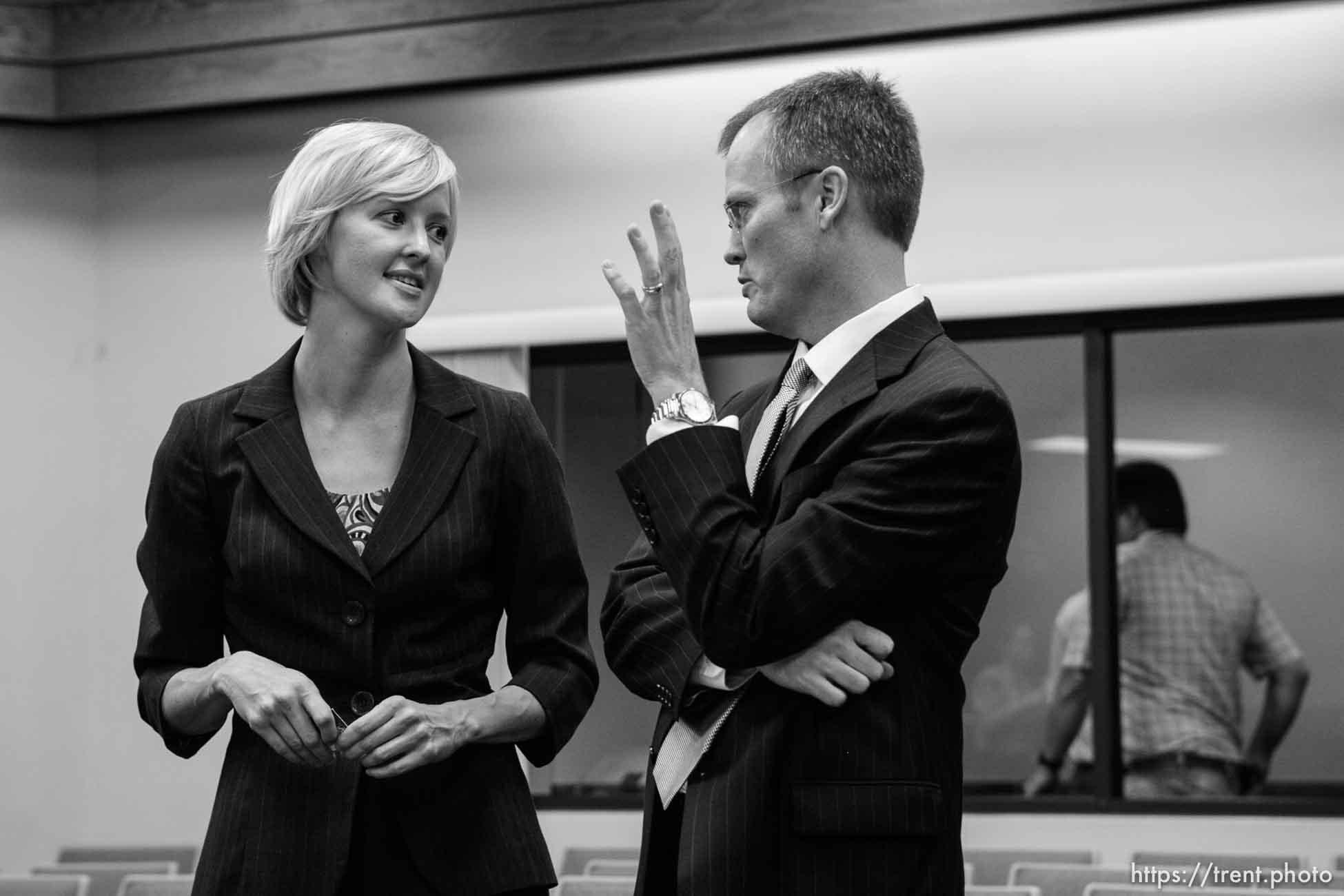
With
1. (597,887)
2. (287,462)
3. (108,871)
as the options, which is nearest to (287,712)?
(287,462)

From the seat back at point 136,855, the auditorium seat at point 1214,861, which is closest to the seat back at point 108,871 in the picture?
the seat back at point 136,855

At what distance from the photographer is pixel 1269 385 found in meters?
8.98

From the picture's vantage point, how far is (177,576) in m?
2.29

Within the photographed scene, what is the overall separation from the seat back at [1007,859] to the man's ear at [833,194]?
3.40m

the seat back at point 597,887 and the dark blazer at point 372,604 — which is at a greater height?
the dark blazer at point 372,604

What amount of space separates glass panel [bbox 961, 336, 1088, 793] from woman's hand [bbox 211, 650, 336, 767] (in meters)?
5.60

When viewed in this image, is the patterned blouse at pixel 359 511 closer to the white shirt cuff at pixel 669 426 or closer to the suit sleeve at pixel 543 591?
the suit sleeve at pixel 543 591

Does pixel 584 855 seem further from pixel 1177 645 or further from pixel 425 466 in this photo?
pixel 425 466

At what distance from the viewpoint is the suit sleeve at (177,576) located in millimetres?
2295

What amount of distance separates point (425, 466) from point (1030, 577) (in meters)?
7.53

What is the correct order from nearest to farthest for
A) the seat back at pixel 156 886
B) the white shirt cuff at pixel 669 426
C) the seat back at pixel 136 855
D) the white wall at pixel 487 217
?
the white shirt cuff at pixel 669 426, the seat back at pixel 156 886, the seat back at pixel 136 855, the white wall at pixel 487 217

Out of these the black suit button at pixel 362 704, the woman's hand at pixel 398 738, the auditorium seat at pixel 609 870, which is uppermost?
the black suit button at pixel 362 704

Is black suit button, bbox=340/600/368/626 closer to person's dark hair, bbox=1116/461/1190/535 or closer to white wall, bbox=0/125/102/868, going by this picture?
person's dark hair, bbox=1116/461/1190/535

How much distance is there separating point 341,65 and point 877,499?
553cm
